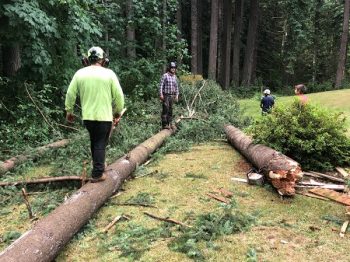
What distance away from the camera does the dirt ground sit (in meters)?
4.31

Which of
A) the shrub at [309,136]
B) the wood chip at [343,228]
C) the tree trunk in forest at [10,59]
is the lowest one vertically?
the wood chip at [343,228]

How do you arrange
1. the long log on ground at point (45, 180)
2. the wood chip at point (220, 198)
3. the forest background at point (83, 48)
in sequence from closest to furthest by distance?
the wood chip at point (220, 198)
the long log on ground at point (45, 180)
the forest background at point (83, 48)

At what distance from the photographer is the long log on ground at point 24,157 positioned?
7.67 m

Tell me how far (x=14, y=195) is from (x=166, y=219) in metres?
2.60

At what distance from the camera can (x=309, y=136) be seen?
25.0 ft

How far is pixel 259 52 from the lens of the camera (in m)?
41.3

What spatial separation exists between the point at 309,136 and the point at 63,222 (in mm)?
4840

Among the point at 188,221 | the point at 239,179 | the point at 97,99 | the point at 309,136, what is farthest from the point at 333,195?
the point at 97,99

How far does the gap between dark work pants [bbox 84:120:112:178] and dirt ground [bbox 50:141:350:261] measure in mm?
506

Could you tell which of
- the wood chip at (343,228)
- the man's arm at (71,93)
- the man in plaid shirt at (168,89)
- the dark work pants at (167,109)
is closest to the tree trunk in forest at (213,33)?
the dark work pants at (167,109)

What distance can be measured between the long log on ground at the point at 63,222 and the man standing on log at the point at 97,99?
0.33 metres

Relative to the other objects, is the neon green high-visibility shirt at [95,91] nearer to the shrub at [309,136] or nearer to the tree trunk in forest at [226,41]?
the shrub at [309,136]

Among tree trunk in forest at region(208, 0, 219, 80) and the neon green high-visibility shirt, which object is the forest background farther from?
the neon green high-visibility shirt

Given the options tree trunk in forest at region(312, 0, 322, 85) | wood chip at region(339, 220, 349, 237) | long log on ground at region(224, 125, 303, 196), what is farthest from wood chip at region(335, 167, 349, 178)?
tree trunk in forest at region(312, 0, 322, 85)
